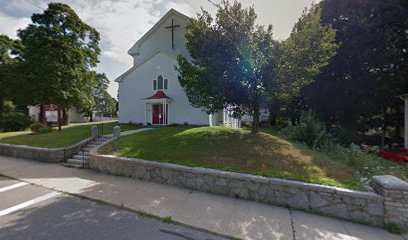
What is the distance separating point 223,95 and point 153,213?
567cm

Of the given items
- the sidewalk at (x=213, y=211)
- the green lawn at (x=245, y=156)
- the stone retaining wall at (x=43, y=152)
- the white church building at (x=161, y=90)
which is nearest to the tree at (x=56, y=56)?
the white church building at (x=161, y=90)

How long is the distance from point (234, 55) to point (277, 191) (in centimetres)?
539

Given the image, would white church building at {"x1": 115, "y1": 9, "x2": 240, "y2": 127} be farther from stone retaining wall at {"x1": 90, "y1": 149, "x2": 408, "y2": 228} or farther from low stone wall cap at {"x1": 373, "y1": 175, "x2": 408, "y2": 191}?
low stone wall cap at {"x1": 373, "y1": 175, "x2": 408, "y2": 191}

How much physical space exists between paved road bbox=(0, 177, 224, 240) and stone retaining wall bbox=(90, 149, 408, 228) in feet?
6.26

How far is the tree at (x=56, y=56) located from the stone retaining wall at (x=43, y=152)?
636 cm

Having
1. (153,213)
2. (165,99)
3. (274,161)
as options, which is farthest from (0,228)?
(165,99)

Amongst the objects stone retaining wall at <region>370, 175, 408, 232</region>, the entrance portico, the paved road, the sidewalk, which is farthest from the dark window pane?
stone retaining wall at <region>370, 175, 408, 232</region>

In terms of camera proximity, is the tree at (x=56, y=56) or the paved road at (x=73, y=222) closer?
the paved road at (x=73, y=222)

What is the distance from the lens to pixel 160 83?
1809cm

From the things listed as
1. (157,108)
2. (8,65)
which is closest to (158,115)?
(157,108)

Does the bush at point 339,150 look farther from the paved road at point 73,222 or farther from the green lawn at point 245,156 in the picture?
the paved road at point 73,222

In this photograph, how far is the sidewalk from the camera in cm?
406

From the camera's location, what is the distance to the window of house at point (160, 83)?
1791 cm

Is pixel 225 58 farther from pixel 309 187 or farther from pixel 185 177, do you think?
pixel 309 187
